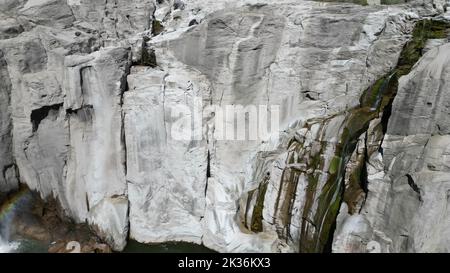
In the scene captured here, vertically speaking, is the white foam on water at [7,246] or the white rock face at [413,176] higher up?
the white rock face at [413,176]

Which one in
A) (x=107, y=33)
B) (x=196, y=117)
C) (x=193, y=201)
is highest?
(x=107, y=33)

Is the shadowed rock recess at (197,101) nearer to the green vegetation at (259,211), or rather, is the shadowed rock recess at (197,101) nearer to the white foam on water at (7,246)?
the green vegetation at (259,211)

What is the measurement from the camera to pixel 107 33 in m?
14.0

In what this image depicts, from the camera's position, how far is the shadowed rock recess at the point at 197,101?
40.0 feet

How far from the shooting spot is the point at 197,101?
1330cm

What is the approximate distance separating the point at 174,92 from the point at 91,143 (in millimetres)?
Result: 2951

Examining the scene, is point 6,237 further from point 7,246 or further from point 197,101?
point 197,101

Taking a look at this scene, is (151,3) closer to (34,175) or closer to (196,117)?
(196,117)

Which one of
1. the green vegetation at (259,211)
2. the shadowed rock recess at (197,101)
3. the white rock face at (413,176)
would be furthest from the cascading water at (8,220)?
the white rock face at (413,176)

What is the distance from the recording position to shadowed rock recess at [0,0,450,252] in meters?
12.2

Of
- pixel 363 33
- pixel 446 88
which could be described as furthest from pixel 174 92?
pixel 446 88

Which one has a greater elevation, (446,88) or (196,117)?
(446,88)

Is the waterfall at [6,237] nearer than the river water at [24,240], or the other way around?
the waterfall at [6,237]

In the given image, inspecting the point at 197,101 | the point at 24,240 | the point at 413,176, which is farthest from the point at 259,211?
the point at 24,240
